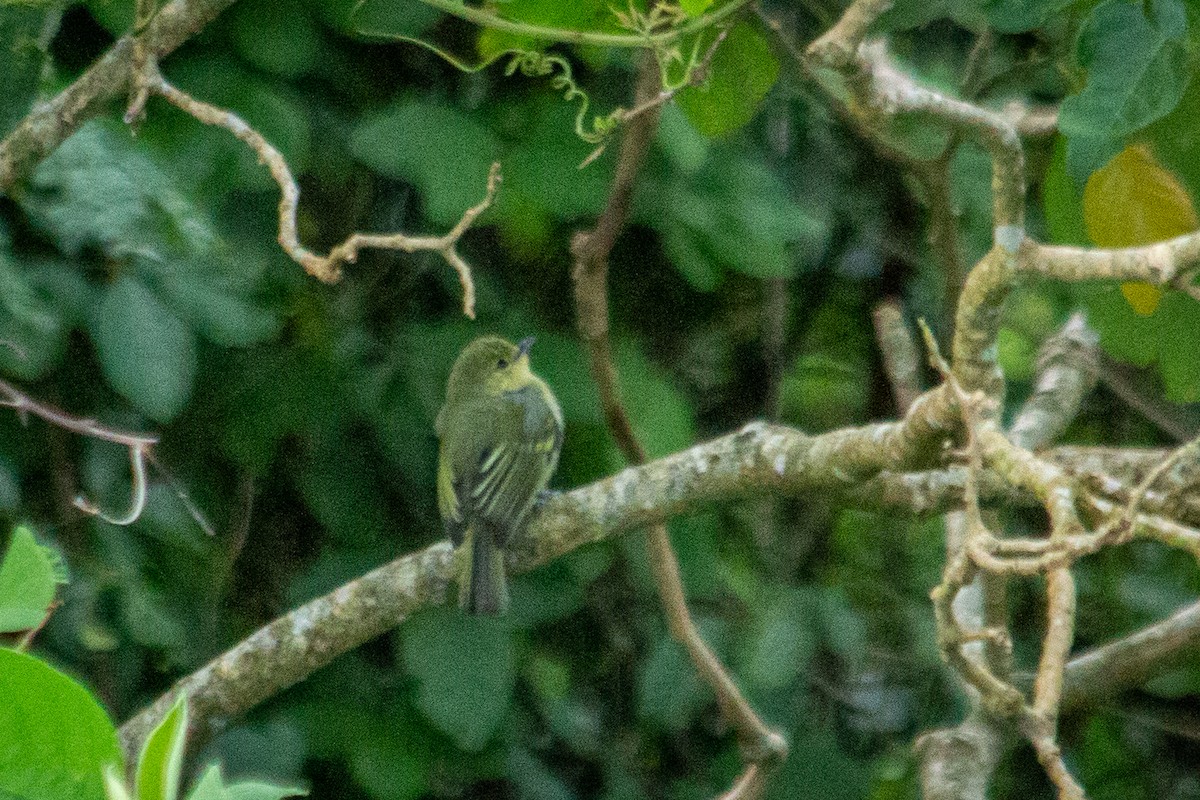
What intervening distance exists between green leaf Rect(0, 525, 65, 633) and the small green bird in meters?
1.83

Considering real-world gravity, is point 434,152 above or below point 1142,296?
above

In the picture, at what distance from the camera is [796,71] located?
3193 mm

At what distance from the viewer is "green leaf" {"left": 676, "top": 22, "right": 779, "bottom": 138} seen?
2717mm

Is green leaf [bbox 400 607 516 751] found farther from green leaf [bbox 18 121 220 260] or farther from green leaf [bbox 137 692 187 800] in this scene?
green leaf [bbox 137 692 187 800]

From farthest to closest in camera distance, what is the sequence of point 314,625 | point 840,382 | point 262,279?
point 840,382, point 262,279, point 314,625

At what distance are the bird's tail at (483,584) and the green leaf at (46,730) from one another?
2.05 meters

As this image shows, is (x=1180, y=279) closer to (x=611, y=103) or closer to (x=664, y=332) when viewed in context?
(x=611, y=103)

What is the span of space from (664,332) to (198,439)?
103 cm

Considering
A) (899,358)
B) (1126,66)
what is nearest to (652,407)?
(899,358)

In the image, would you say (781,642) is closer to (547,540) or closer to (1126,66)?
(547,540)

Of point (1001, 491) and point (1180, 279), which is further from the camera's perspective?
point (1001, 491)

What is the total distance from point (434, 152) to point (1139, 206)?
127 centimetres

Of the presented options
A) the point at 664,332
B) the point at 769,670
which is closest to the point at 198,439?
the point at 664,332

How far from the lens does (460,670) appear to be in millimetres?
3164
